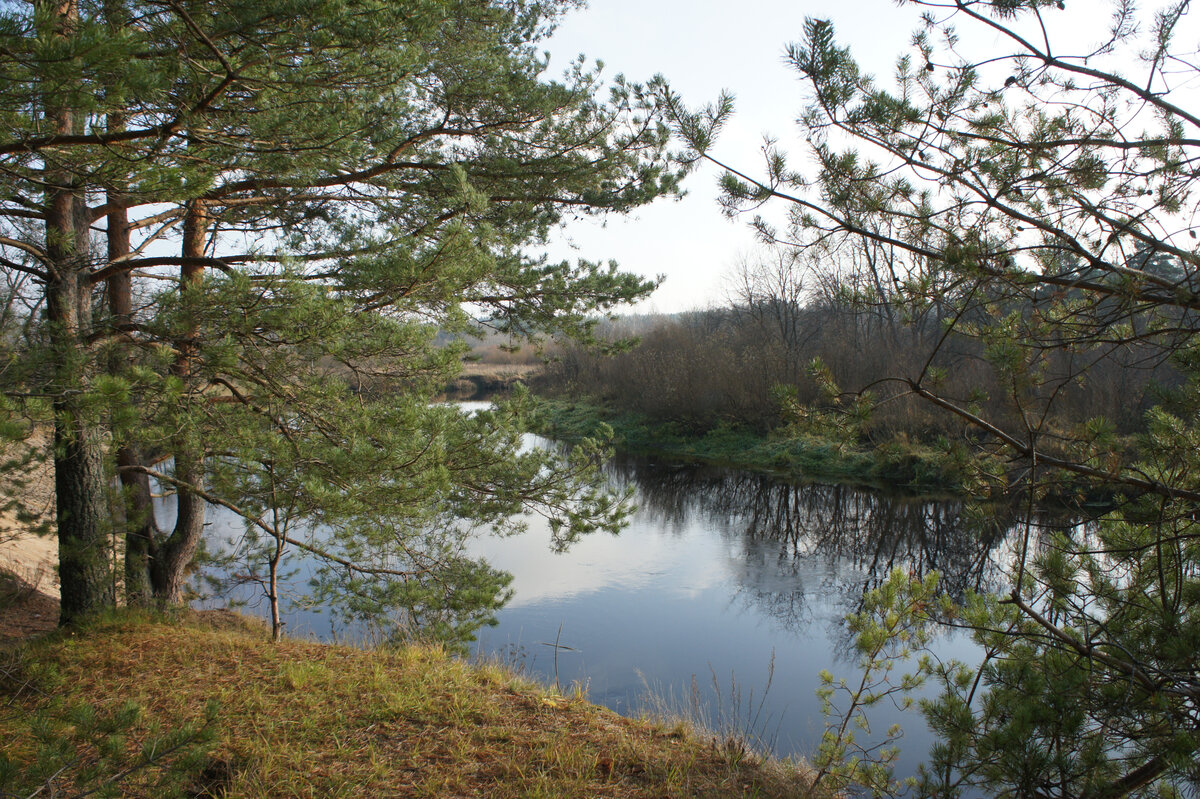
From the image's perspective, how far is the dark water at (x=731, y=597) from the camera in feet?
21.3

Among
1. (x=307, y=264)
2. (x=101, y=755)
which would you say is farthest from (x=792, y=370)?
(x=101, y=755)

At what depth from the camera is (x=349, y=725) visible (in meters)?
3.74

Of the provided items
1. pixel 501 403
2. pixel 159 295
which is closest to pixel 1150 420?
pixel 501 403

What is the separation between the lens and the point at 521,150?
6496 millimetres

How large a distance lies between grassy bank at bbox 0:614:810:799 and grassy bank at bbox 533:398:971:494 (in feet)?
19.1

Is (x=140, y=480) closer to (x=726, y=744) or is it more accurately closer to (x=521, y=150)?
(x=521, y=150)

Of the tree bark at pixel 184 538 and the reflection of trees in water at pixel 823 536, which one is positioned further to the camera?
the reflection of trees in water at pixel 823 536

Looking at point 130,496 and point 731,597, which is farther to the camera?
point 731,597

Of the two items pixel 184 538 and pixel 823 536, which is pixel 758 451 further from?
pixel 184 538

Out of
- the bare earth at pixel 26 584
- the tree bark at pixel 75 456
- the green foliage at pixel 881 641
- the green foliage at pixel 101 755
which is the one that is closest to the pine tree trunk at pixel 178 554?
the bare earth at pixel 26 584

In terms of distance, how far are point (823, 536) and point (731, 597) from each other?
3.63 m

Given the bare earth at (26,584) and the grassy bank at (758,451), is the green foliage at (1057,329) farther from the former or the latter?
the grassy bank at (758,451)

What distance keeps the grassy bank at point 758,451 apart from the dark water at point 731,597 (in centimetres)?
109

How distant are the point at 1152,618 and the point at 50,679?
5.11m
